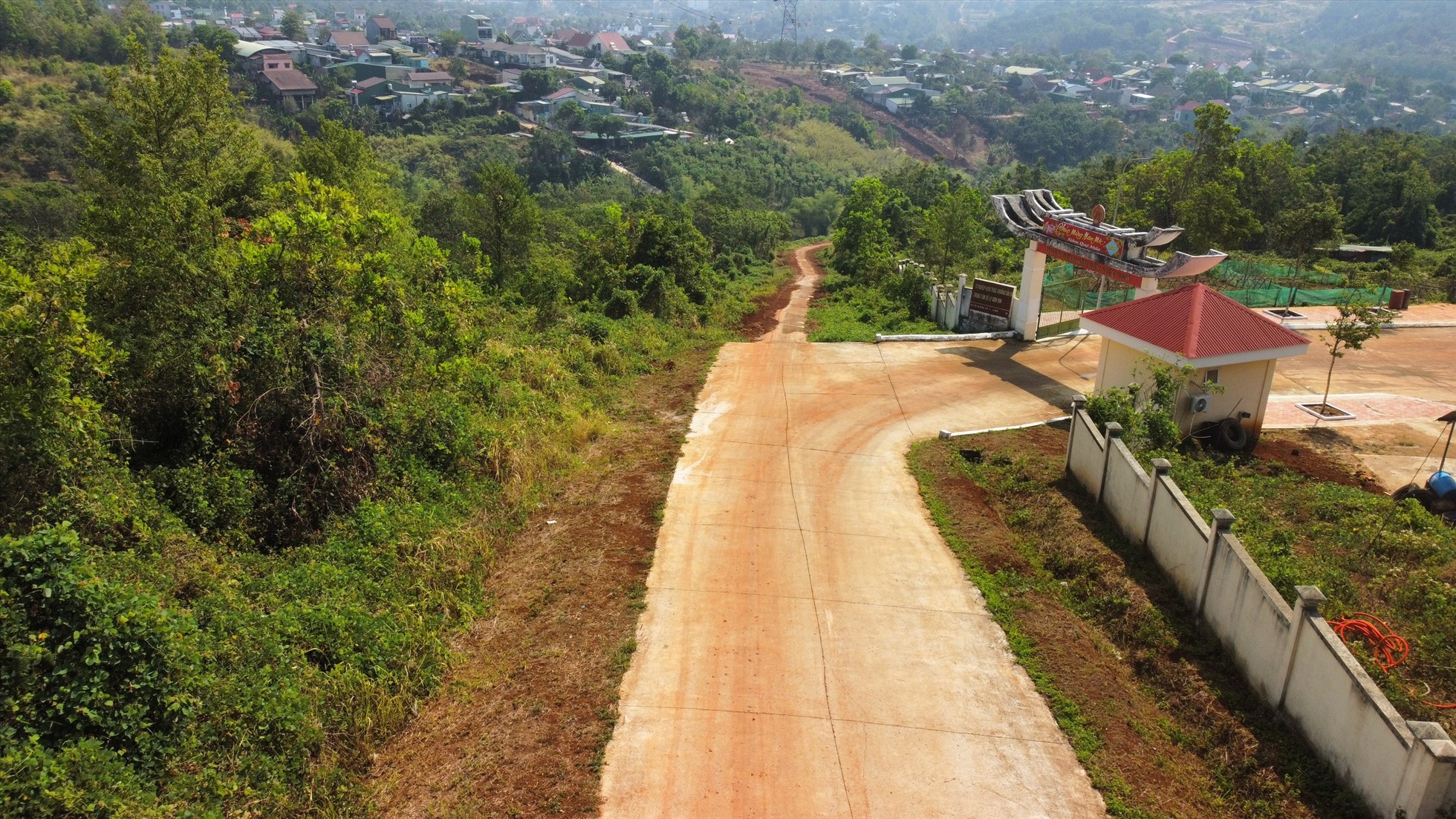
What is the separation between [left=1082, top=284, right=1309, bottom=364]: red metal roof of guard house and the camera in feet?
50.4

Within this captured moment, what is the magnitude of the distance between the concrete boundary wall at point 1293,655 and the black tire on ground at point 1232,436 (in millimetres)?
4183

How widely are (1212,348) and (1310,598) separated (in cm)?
819

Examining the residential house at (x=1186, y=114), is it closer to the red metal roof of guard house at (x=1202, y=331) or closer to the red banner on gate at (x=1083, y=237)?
the red banner on gate at (x=1083, y=237)

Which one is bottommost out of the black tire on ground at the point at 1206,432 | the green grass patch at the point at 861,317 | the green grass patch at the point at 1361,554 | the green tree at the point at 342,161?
the green grass patch at the point at 861,317

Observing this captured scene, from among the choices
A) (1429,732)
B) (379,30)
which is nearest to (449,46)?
(379,30)

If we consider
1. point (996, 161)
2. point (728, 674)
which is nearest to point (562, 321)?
point (728, 674)

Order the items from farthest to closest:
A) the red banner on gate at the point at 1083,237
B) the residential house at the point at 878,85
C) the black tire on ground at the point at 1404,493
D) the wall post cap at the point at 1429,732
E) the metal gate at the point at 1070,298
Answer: the residential house at the point at 878,85 → the metal gate at the point at 1070,298 → the red banner on gate at the point at 1083,237 → the black tire on ground at the point at 1404,493 → the wall post cap at the point at 1429,732

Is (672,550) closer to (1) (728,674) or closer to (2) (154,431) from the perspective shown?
(1) (728,674)

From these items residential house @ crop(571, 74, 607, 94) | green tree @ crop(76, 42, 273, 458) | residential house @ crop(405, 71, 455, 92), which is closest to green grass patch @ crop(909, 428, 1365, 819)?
green tree @ crop(76, 42, 273, 458)

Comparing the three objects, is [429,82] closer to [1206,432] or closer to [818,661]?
[1206,432]

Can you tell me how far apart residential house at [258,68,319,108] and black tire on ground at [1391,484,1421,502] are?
304ft

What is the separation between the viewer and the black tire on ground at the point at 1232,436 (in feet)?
51.1

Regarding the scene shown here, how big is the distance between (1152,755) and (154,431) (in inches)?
504

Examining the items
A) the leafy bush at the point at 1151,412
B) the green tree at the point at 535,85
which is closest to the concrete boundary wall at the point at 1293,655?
the leafy bush at the point at 1151,412
